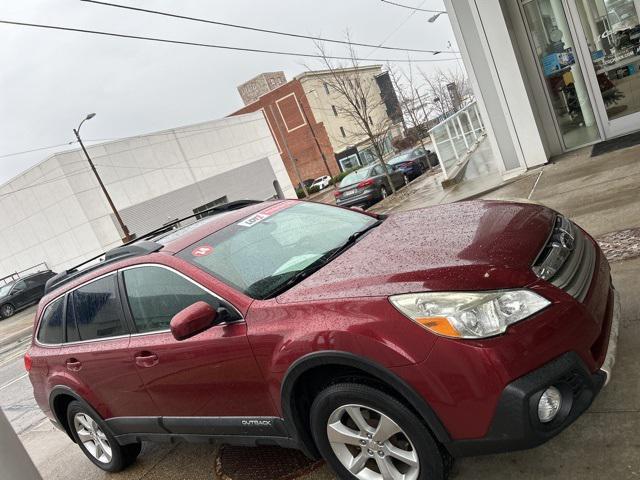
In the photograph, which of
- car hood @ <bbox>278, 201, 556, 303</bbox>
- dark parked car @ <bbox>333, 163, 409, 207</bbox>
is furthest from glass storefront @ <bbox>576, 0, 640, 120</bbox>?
dark parked car @ <bbox>333, 163, 409, 207</bbox>

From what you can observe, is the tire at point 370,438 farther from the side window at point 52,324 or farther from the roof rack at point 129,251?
the side window at point 52,324

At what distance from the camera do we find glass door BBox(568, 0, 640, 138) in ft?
27.0

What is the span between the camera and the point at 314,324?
2514mm

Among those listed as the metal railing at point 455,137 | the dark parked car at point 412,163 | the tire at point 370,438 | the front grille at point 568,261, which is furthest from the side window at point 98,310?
the dark parked car at point 412,163

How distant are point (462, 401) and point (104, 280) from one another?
2.74m

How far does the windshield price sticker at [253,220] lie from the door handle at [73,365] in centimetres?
169

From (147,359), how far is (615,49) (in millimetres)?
8814

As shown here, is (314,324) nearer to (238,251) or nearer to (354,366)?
(354,366)

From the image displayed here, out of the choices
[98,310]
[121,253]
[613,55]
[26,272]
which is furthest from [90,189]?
[121,253]

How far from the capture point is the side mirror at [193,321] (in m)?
2.69

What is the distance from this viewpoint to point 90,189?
1286 inches

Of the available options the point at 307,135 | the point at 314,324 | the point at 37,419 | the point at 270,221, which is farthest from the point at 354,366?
the point at 307,135

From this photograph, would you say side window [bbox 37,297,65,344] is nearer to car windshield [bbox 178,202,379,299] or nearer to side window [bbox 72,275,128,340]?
side window [bbox 72,275,128,340]

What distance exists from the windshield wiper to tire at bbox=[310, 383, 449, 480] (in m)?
0.63
